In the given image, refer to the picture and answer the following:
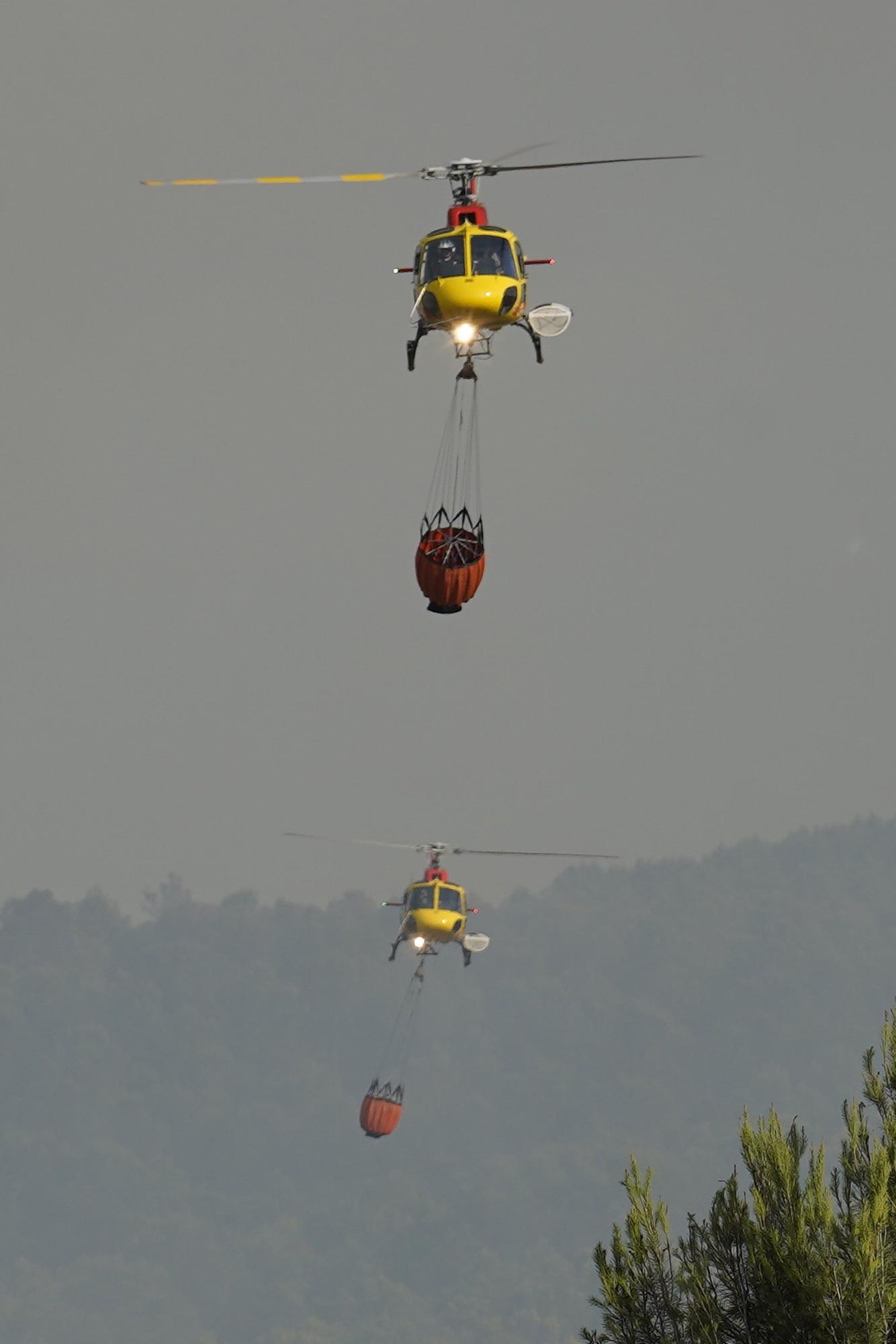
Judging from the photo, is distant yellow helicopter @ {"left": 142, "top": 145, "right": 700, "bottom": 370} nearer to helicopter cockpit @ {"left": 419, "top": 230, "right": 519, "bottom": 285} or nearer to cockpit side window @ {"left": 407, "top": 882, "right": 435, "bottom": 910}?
helicopter cockpit @ {"left": 419, "top": 230, "right": 519, "bottom": 285}

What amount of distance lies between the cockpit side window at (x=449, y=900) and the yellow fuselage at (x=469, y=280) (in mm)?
24229

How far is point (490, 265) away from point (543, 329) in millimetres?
1477

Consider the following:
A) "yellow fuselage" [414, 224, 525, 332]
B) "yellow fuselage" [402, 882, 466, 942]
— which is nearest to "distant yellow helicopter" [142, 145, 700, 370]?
"yellow fuselage" [414, 224, 525, 332]

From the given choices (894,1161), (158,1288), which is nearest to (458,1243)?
(158,1288)

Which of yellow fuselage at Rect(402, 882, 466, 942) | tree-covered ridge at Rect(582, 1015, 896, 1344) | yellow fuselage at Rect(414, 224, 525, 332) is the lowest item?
tree-covered ridge at Rect(582, 1015, 896, 1344)

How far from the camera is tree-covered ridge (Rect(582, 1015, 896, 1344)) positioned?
58.3 feet

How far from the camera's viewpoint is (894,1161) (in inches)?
749

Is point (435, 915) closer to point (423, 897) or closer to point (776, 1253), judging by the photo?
point (423, 897)

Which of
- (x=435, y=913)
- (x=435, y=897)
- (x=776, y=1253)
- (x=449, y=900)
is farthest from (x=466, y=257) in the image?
(x=449, y=900)

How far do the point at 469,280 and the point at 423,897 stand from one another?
25094 millimetres

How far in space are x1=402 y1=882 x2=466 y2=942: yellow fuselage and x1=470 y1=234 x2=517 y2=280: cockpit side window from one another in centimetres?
2430

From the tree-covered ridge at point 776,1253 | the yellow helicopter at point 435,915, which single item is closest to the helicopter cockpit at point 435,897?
the yellow helicopter at point 435,915

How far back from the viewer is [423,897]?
2023 inches

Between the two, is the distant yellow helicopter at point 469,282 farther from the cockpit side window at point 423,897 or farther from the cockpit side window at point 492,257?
the cockpit side window at point 423,897
